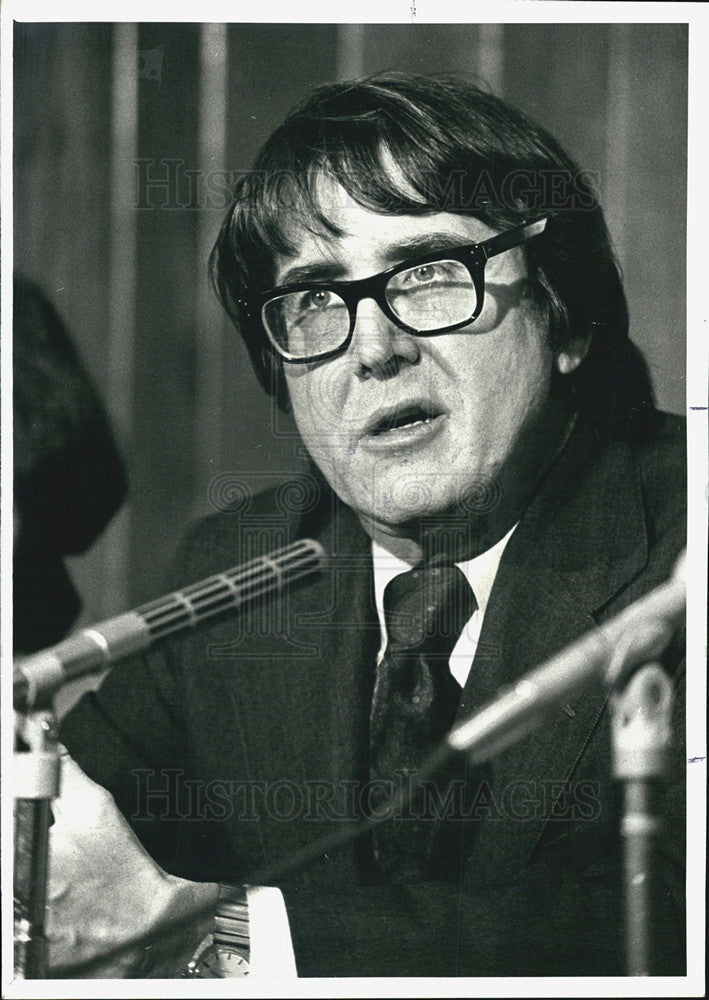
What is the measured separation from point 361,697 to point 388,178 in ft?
3.30

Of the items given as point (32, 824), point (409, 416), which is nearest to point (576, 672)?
point (409, 416)

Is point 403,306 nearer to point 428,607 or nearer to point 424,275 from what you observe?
point 424,275

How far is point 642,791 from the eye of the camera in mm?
2002

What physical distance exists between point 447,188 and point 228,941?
1.52 metres

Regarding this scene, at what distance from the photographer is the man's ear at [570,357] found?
6.54ft

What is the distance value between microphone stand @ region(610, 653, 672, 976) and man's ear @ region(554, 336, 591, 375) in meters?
0.60

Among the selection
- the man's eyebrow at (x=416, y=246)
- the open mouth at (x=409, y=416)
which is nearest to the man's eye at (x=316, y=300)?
the man's eyebrow at (x=416, y=246)

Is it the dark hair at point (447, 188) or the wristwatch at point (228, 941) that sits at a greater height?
the dark hair at point (447, 188)

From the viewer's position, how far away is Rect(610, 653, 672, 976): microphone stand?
199 centimetres

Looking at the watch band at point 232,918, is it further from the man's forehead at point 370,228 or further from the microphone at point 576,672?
the man's forehead at point 370,228

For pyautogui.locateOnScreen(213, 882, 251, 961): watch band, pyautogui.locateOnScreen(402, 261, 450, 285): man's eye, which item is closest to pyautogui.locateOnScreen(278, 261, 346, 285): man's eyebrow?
pyautogui.locateOnScreen(402, 261, 450, 285): man's eye

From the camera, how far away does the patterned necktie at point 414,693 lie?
6.54ft

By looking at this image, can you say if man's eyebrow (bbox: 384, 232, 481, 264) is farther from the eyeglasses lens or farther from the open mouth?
the open mouth

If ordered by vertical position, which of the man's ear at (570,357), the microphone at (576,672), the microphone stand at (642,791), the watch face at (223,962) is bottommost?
the watch face at (223,962)
